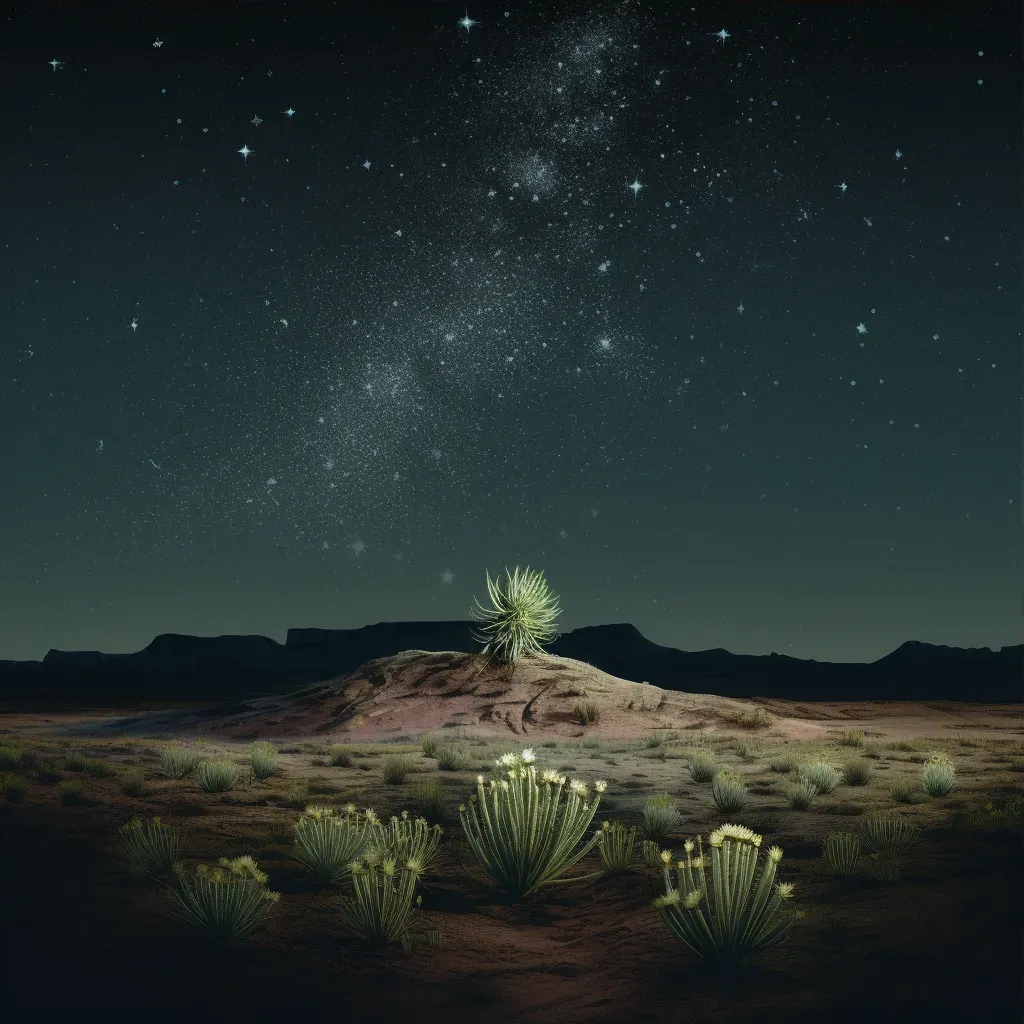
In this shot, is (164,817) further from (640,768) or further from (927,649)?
(927,649)

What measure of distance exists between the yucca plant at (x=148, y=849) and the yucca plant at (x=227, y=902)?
4.22 feet

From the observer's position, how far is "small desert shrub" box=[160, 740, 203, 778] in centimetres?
1416

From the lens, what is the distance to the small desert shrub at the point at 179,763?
1416cm

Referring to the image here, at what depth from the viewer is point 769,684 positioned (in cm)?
7769

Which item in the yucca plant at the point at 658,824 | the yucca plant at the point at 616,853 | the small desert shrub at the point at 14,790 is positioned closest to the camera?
the yucca plant at the point at 616,853

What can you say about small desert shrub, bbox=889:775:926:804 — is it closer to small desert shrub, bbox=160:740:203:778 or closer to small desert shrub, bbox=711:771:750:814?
small desert shrub, bbox=711:771:750:814

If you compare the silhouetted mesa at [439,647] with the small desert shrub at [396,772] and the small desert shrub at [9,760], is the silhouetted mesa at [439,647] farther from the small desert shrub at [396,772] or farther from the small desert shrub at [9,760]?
the small desert shrub at [396,772]

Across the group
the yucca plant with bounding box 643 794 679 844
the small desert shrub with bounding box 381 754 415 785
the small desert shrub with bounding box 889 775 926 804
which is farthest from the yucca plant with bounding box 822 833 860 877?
the small desert shrub with bounding box 381 754 415 785

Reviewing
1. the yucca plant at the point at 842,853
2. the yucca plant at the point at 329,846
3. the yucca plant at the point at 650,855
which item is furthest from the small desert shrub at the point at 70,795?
the yucca plant at the point at 842,853

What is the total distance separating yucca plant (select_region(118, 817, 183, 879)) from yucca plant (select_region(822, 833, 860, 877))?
5677mm

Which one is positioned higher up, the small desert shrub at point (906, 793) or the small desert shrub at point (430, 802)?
the small desert shrub at point (906, 793)

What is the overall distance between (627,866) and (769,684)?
237 ft

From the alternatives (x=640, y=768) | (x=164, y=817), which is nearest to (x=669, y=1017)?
(x=164, y=817)

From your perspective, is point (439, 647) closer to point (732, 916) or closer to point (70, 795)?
point (70, 795)
